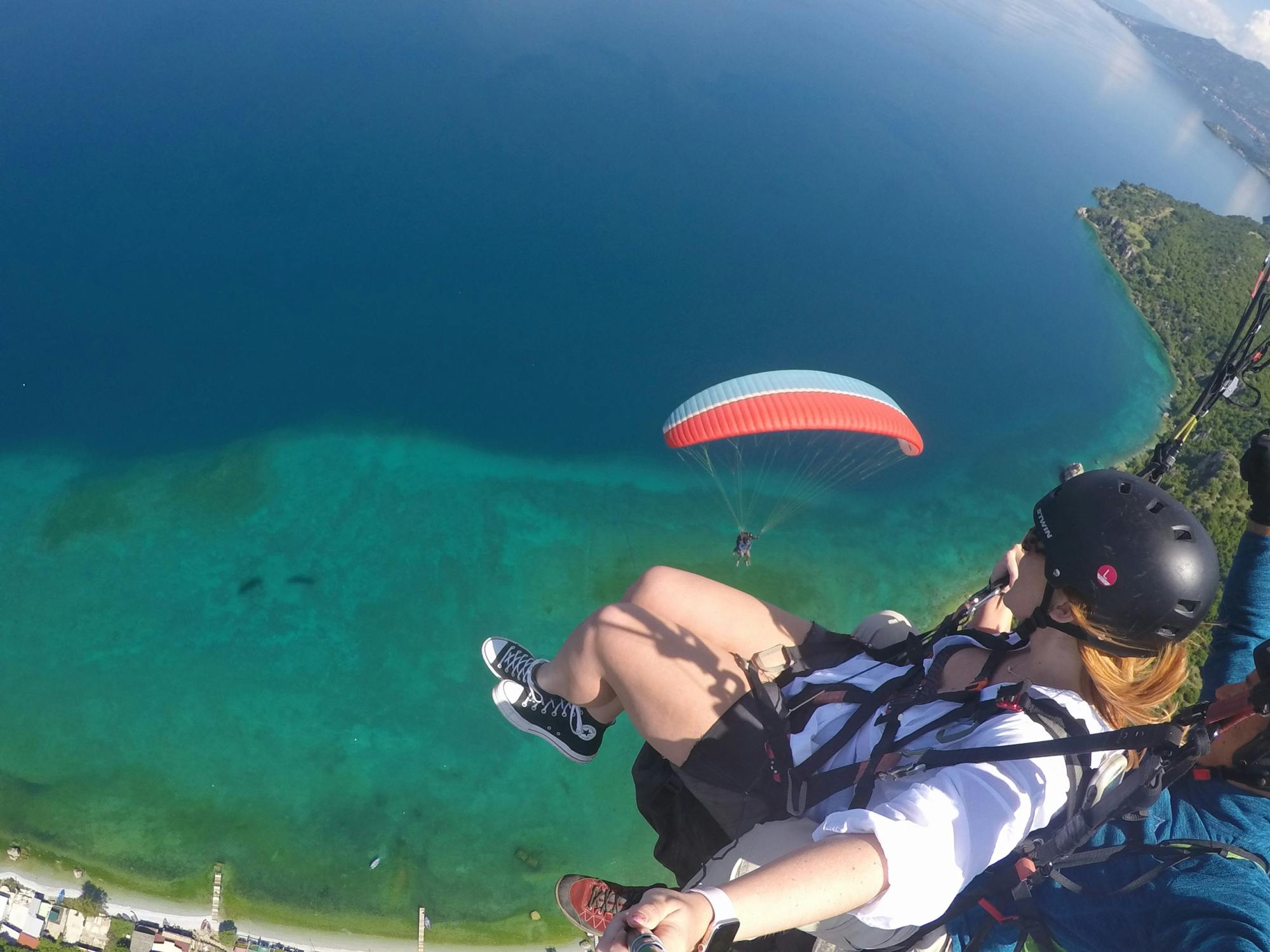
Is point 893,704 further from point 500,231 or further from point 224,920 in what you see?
point 500,231

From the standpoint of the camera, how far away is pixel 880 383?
2011 centimetres

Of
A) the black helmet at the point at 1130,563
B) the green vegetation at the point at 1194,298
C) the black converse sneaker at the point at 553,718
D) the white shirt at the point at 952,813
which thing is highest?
the green vegetation at the point at 1194,298

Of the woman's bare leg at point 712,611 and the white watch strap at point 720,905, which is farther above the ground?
the woman's bare leg at point 712,611

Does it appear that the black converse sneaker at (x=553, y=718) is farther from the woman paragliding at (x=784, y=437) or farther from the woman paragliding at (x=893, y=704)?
the woman paragliding at (x=784, y=437)

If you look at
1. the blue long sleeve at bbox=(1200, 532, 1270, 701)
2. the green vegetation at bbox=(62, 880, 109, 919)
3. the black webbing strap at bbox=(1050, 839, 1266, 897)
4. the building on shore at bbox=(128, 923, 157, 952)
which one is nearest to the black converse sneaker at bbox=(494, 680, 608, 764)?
the black webbing strap at bbox=(1050, 839, 1266, 897)

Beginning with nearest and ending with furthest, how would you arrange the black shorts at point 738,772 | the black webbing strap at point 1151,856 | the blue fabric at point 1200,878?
1. the blue fabric at point 1200,878
2. the black webbing strap at point 1151,856
3. the black shorts at point 738,772

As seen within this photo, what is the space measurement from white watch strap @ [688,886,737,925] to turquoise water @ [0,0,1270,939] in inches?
419

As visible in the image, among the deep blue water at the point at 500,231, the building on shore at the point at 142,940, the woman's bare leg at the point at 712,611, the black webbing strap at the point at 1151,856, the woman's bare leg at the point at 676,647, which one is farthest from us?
the deep blue water at the point at 500,231

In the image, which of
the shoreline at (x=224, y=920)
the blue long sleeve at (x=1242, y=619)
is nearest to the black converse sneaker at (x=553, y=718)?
the blue long sleeve at (x=1242, y=619)

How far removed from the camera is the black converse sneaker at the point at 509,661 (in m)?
3.62

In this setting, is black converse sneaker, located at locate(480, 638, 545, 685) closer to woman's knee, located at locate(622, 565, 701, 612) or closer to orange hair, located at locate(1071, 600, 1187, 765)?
woman's knee, located at locate(622, 565, 701, 612)

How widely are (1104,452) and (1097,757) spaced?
20654 millimetres

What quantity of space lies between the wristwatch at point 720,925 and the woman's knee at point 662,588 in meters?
1.32

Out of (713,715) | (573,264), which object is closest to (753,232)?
(573,264)
